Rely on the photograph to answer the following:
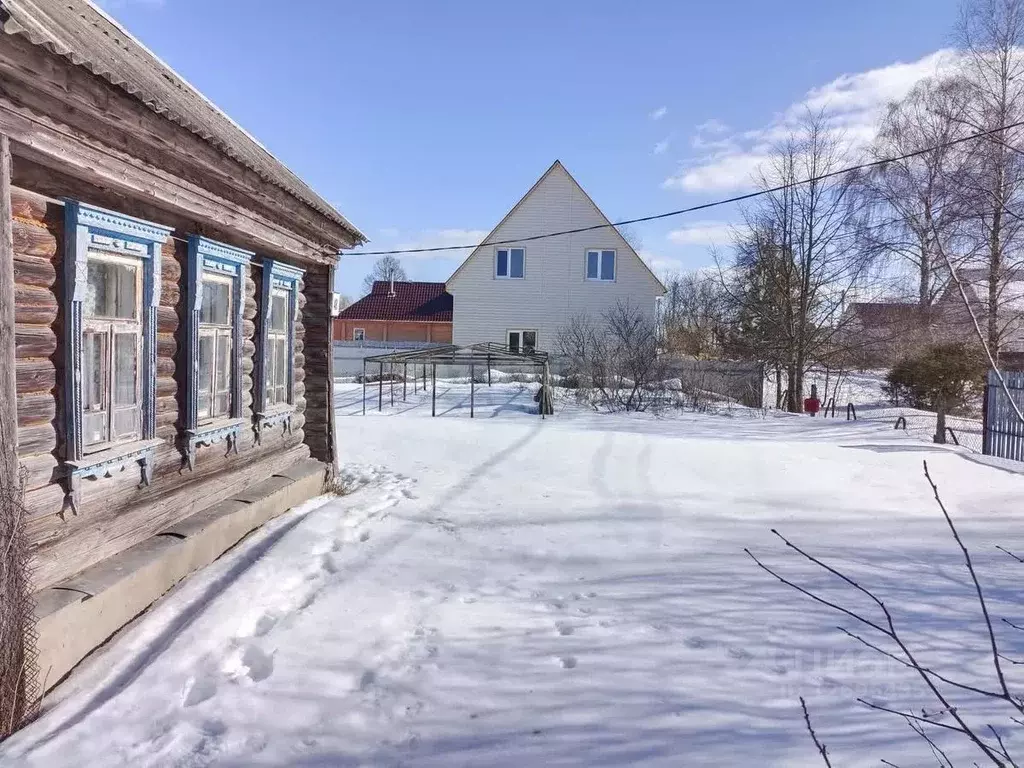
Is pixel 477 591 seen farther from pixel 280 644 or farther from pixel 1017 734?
pixel 1017 734

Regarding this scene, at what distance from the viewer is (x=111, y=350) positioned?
458 cm

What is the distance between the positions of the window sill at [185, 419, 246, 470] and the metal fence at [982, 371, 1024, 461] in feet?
39.8

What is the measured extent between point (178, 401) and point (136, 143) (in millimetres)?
2019

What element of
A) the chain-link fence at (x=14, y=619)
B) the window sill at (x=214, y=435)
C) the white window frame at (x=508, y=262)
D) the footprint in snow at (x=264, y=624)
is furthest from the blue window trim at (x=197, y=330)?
the white window frame at (x=508, y=262)

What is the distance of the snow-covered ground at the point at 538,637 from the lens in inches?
126

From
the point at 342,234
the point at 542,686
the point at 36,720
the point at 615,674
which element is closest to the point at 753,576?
the point at 615,674

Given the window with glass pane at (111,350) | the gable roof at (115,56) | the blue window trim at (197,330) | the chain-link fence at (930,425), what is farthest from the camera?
the chain-link fence at (930,425)

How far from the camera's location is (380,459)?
10.8 m

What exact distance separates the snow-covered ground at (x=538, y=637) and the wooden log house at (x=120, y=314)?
47 cm

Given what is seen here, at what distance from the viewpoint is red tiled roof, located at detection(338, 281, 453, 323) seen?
3478cm

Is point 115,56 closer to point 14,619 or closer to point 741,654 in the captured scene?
point 14,619

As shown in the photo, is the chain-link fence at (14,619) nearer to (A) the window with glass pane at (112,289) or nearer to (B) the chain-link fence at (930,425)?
(A) the window with glass pane at (112,289)

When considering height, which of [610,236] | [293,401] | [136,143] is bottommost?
[293,401]

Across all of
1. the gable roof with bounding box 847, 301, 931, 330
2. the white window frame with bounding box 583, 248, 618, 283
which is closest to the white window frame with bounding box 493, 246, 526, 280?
the white window frame with bounding box 583, 248, 618, 283
